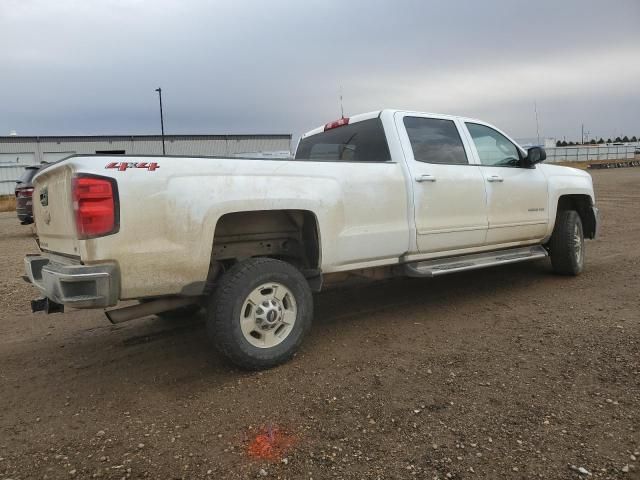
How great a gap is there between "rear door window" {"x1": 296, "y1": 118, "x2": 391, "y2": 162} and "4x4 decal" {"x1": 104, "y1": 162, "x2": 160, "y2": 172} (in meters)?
1.67

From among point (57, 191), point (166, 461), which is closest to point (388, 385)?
point (166, 461)

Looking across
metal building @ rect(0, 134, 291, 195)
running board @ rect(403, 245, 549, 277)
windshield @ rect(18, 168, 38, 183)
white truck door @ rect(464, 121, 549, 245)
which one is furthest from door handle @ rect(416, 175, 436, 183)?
metal building @ rect(0, 134, 291, 195)

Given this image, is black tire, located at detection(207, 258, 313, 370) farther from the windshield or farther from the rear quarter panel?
the windshield

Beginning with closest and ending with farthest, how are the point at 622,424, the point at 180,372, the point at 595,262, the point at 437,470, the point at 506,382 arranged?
1. the point at 437,470
2. the point at 622,424
3. the point at 506,382
4. the point at 180,372
5. the point at 595,262

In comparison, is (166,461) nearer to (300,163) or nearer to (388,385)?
(388,385)

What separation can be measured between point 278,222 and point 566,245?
3947 millimetres

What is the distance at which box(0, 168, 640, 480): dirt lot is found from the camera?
2.44m

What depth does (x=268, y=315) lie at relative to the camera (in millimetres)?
3498

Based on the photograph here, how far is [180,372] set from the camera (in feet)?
11.9

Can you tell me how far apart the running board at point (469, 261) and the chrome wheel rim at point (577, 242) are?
1.66 ft

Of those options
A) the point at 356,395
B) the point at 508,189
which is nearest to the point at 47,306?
the point at 356,395

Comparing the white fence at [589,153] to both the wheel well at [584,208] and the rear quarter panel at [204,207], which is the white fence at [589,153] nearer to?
the wheel well at [584,208]

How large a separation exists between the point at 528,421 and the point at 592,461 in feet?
1.32

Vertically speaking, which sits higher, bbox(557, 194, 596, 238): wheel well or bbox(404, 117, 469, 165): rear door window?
bbox(404, 117, 469, 165): rear door window
